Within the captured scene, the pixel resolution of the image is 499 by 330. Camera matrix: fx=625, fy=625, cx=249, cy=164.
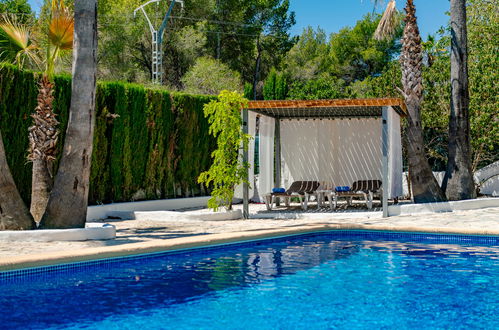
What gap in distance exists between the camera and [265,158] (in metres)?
16.6

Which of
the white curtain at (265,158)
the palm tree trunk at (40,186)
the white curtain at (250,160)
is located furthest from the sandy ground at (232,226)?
the white curtain at (265,158)

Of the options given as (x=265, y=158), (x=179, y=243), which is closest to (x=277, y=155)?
(x=265, y=158)

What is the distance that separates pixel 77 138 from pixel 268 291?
4.51 meters

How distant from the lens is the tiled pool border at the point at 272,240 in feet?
26.0

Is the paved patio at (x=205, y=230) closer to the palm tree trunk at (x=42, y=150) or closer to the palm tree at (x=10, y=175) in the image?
the palm tree at (x=10, y=175)

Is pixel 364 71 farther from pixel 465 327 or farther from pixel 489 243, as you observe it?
pixel 465 327

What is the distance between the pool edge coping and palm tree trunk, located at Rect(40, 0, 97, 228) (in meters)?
1.49

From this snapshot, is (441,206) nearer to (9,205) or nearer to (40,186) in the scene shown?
(40,186)

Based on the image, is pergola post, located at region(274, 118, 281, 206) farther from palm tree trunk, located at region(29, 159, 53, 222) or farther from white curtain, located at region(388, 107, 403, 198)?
palm tree trunk, located at region(29, 159, 53, 222)

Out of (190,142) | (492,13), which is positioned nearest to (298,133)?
(190,142)

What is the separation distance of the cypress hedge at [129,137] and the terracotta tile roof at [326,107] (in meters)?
2.66

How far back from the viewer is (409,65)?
1645cm

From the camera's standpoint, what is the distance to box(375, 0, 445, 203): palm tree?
15.8 meters

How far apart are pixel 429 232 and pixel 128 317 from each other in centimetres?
702
